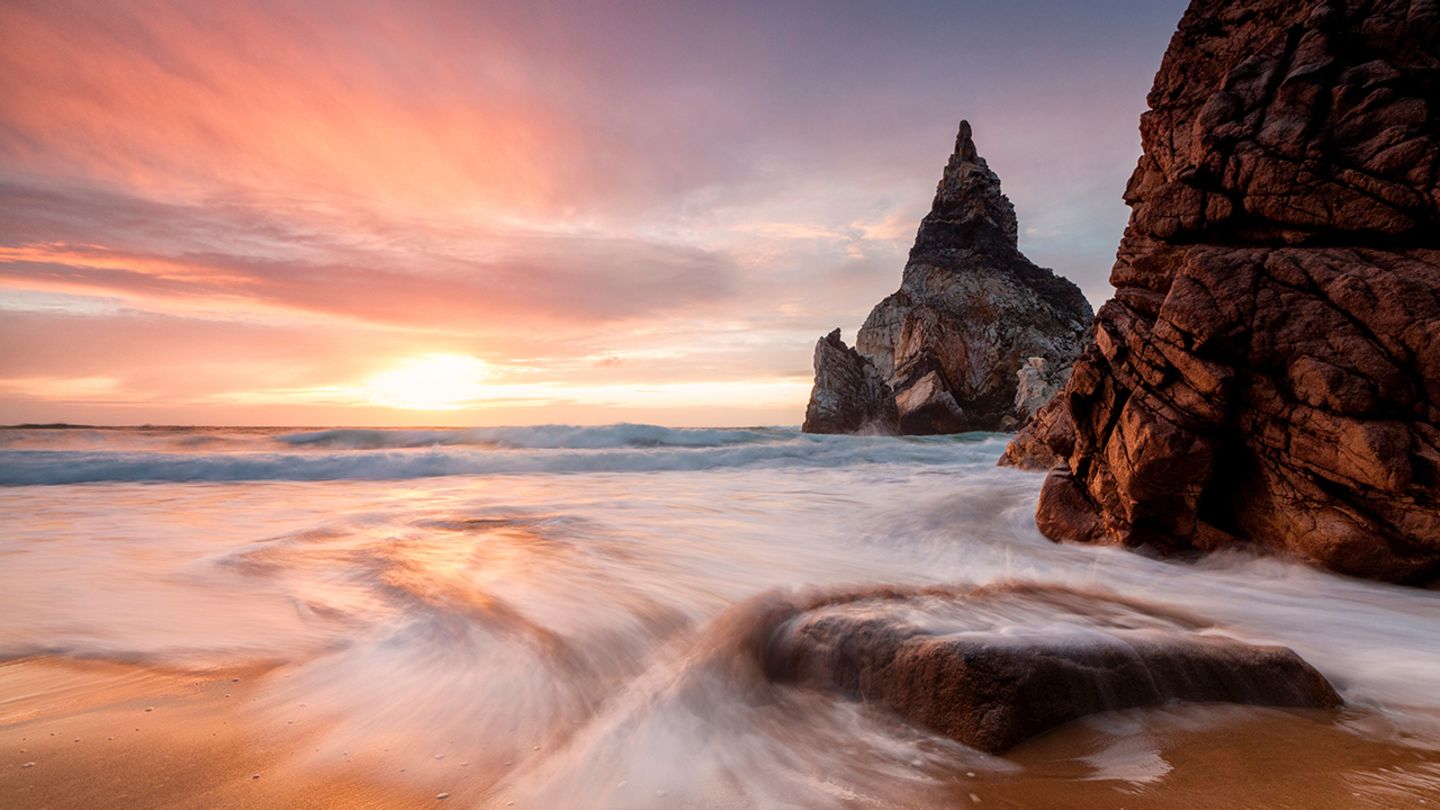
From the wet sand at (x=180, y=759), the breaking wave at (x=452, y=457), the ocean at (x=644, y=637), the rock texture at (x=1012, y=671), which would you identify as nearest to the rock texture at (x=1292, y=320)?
the ocean at (x=644, y=637)

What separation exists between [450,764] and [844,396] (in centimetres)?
4865

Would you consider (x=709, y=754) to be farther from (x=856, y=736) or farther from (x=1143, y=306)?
(x=1143, y=306)

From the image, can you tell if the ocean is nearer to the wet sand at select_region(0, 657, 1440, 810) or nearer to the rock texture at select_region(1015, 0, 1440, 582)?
the wet sand at select_region(0, 657, 1440, 810)

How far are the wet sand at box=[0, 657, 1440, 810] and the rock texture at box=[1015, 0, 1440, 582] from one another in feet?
11.1

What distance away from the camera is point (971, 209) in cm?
5394

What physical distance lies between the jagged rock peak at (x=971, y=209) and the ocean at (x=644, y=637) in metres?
49.8

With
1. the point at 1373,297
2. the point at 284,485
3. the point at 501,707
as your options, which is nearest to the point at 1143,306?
the point at 1373,297

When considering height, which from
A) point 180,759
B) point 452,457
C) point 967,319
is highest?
point 967,319

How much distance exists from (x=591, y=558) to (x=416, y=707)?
3.62 metres

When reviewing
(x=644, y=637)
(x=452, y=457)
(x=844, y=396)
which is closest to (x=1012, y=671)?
(x=644, y=637)

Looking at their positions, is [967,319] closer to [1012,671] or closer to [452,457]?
[452,457]

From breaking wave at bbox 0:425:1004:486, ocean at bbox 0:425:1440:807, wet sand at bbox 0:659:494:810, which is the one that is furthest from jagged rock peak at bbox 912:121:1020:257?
wet sand at bbox 0:659:494:810

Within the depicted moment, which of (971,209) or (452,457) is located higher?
(971,209)

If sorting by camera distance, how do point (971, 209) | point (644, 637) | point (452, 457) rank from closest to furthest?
point (644, 637), point (452, 457), point (971, 209)
